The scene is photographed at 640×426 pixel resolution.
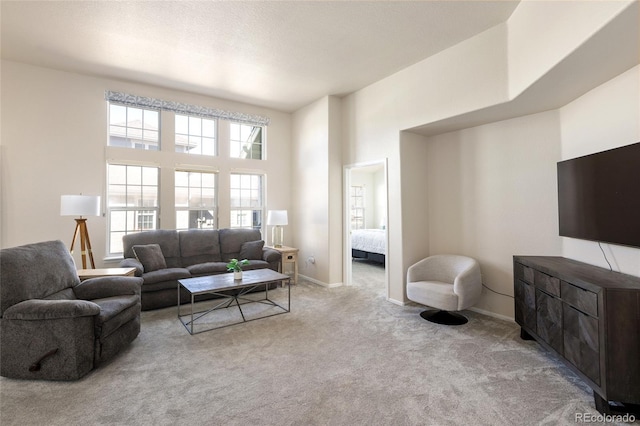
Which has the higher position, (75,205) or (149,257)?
(75,205)

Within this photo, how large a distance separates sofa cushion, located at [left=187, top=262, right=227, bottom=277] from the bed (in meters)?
3.23

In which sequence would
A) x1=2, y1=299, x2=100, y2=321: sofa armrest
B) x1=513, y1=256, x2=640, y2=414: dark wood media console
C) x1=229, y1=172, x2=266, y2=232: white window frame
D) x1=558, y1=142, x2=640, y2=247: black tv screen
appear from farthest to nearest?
x1=229, y1=172, x2=266, y2=232: white window frame < x1=2, y1=299, x2=100, y2=321: sofa armrest < x1=558, y1=142, x2=640, y2=247: black tv screen < x1=513, y1=256, x2=640, y2=414: dark wood media console

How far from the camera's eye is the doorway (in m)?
4.98

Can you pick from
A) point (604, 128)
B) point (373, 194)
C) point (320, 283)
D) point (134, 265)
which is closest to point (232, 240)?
point (134, 265)

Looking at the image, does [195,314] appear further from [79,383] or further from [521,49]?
[521,49]

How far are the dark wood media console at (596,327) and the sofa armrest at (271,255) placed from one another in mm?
3482

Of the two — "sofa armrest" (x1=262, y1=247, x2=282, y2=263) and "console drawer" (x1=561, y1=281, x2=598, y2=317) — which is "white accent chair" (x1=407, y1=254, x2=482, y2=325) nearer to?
"console drawer" (x1=561, y1=281, x2=598, y2=317)

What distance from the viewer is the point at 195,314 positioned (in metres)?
3.70

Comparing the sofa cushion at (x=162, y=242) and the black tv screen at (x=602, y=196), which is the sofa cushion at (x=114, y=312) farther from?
the black tv screen at (x=602, y=196)

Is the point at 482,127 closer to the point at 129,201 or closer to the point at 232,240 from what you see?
the point at 232,240

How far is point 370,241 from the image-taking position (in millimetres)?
6539

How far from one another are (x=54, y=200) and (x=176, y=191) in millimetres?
1547

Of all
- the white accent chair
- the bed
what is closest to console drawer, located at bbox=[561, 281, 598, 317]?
the white accent chair

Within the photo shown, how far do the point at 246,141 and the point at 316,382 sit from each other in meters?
4.61
